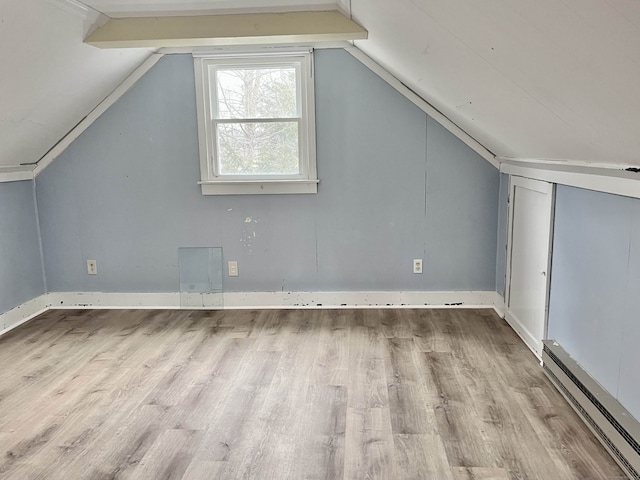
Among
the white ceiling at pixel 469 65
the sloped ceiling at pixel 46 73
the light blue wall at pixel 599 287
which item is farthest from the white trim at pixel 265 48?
the light blue wall at pixel 599 287

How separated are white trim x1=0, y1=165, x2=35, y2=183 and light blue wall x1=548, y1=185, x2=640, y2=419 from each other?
370 cm

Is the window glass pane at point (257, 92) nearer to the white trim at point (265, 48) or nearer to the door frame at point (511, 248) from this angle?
the white trim at point (265, 48)

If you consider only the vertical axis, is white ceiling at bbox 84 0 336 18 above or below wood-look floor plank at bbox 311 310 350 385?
above

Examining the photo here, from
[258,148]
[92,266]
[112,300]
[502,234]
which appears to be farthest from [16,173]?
[502,234]

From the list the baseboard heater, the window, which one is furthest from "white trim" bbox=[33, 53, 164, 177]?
the baseboard heater

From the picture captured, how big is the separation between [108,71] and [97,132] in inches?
24.3

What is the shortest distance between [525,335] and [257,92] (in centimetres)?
256

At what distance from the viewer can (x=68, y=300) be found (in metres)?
4.19

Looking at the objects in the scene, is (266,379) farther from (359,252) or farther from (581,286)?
(581,286)

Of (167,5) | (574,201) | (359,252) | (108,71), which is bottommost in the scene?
(359,252)

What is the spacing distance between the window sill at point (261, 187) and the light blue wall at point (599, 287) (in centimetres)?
182

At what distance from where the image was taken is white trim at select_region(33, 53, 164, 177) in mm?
3824

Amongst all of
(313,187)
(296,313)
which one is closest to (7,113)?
(313,187)

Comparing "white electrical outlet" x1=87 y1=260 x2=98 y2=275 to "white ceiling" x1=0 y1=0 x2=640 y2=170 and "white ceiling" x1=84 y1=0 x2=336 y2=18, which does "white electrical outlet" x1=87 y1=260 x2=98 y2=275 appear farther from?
"white ceiling" x1=84 y1=0 x2=336 y2=18
